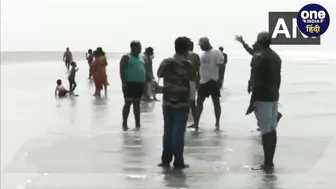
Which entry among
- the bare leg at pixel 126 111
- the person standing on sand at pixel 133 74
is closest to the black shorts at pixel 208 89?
the person standing on sand at pixel 133 74

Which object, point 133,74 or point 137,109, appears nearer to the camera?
point 133,74

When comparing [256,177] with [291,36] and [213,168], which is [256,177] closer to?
[213,168]

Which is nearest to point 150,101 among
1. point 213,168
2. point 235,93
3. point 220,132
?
point 235,93

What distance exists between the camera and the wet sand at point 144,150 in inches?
320

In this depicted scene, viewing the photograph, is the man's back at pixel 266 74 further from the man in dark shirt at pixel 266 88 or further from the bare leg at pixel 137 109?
the bare leg at pixel 137 109

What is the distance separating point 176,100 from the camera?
9016mm

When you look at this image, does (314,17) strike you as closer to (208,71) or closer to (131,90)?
(208,71)

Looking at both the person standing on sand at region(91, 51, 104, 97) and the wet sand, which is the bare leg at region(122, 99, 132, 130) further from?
the person standing on sand at region(91, 51, 104, 97)

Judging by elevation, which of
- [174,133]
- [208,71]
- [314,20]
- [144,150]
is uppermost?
[314,20]

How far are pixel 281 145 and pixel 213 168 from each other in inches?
89.4

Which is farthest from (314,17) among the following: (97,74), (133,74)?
(133,74)

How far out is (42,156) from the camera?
31.8 feet

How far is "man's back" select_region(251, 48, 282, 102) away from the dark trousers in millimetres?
950

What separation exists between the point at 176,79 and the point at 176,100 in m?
0.27
